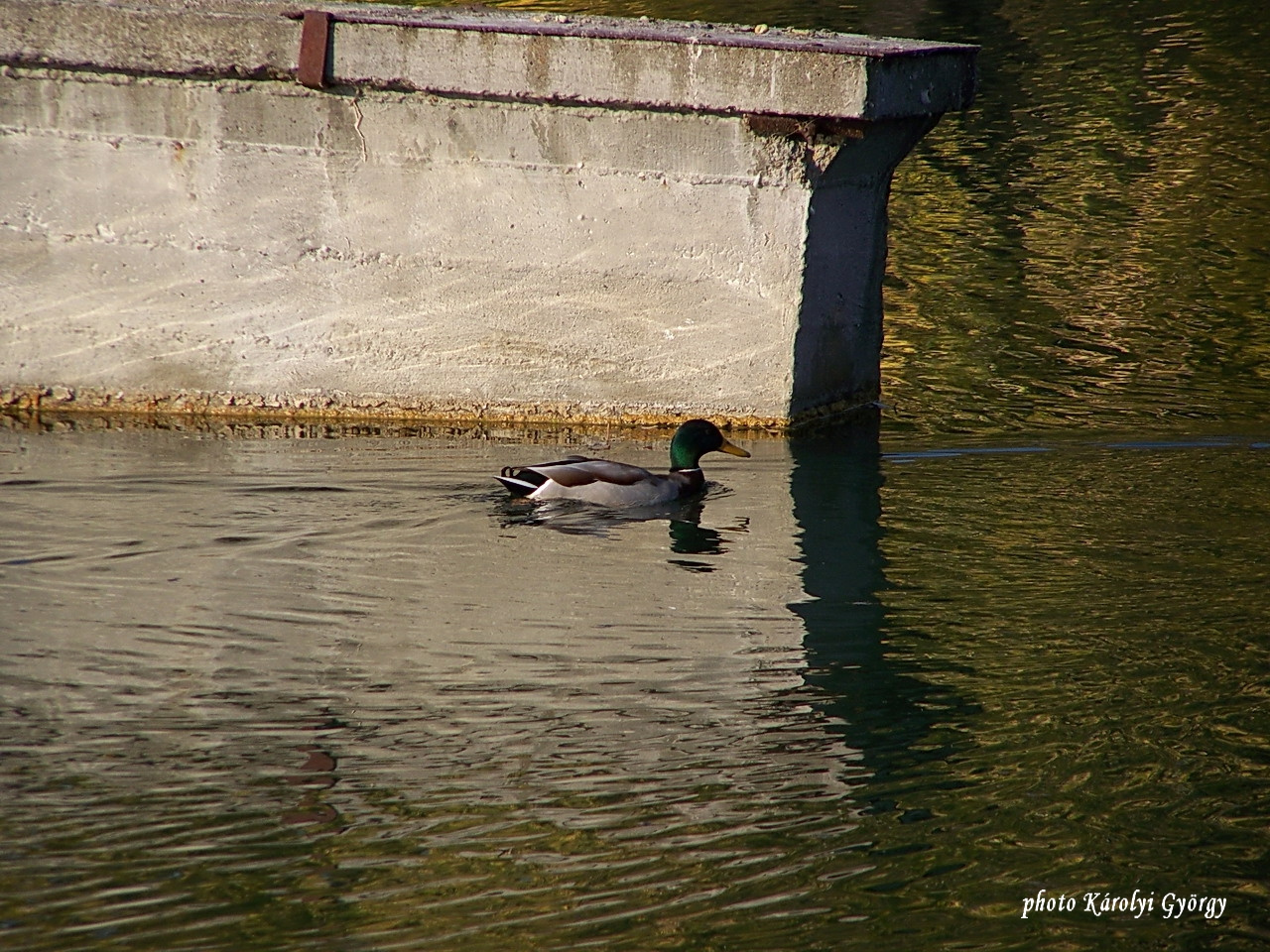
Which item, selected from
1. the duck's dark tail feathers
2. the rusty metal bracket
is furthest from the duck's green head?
the rusty metal bracket

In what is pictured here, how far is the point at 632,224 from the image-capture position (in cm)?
857

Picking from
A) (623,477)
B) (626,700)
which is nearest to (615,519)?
(623,477)

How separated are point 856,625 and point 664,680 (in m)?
0.98

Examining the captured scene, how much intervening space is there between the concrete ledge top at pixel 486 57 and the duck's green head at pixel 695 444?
1.59 m

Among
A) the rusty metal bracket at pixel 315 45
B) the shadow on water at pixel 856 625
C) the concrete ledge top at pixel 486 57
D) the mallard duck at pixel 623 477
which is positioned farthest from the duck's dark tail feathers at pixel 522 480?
the rusty metal bracket at pixel 315 45

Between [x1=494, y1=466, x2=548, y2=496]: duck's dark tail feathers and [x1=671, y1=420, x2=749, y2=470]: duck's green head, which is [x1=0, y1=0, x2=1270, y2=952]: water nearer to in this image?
[x1=494, y1=466, x2=548, y2=496]: duck's dark tail feathers

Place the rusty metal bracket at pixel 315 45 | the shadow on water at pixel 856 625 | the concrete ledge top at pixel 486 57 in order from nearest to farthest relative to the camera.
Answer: the shadow on water at pixel 856 625, the concrete ledge top at pixel 486 57, the rusty metal bracket at pixel 315 45

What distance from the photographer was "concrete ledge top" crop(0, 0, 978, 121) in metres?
8.10

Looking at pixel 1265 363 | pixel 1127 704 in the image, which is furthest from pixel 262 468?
pixel 1265 363

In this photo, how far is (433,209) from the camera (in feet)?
28.4

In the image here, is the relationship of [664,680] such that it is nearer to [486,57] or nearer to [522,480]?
[522,480]

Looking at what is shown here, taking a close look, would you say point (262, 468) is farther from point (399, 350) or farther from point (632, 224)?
point (632, 224)

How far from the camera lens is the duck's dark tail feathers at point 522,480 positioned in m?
7.65

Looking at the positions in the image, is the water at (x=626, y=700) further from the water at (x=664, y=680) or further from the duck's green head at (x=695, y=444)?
the duck's green head at (x=695, y=444)
